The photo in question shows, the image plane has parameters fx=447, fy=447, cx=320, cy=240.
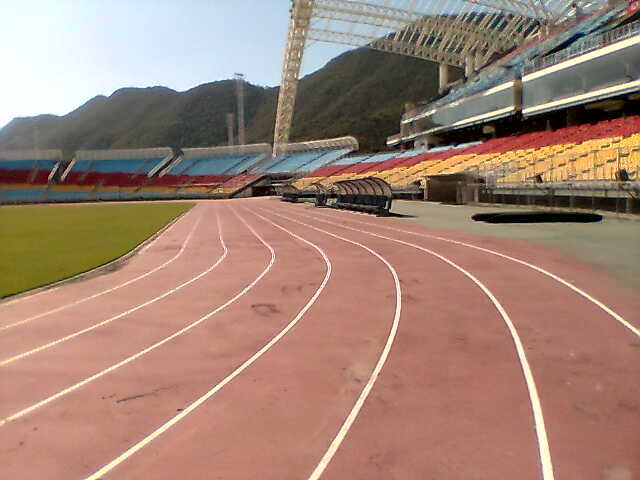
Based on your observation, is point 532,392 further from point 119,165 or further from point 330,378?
point 119,165

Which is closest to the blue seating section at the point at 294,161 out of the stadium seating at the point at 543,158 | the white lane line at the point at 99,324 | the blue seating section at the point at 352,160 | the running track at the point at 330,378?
the blue seating section at the point at 352,160

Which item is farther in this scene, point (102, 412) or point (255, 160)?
point (255, 160)

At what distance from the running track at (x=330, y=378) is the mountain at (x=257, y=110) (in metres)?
61.5

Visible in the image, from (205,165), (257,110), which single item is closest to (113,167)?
(205,165)

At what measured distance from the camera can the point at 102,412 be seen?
11.6 feet

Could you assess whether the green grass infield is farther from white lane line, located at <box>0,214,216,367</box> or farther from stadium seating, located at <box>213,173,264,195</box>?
stadium seating, located at <box>213,173,264,195</box>

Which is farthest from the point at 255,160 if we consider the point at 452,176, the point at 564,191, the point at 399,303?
the point at 399,303

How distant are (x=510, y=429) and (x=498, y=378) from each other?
83 centimetres

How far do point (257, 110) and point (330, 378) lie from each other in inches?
6353

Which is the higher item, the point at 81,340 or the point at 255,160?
the point at 255,160

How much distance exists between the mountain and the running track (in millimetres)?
61532

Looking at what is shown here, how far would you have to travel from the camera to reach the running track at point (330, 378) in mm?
2828

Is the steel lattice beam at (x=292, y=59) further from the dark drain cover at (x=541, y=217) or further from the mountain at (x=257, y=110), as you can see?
the dark drain cover at (x=541, y=217)

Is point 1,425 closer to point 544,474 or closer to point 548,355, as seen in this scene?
point 544,474
